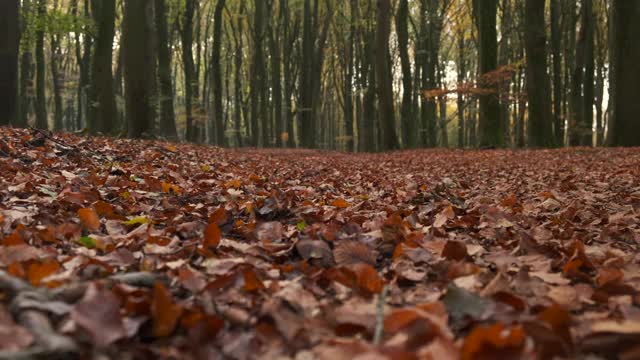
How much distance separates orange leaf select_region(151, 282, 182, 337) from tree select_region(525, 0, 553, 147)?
43.7 ft

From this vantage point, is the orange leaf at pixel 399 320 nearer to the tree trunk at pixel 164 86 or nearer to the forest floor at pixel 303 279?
the forest floor at pixel 303 279

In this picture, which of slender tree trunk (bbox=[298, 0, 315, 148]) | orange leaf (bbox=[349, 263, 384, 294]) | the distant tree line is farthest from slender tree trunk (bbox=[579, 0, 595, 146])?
orange leaf (bbox=[349, 263, 384, 294])

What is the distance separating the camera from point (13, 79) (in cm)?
921

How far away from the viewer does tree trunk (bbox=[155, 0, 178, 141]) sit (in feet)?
47.5

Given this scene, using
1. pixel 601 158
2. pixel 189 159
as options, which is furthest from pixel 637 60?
pixel 189 159

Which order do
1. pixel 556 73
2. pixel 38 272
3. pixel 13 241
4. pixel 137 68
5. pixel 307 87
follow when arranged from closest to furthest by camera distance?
1. pixel 38 272
2. pixel 13 241
3. pixel 137 68
4. pixel 556 73
5. pixel 307 87

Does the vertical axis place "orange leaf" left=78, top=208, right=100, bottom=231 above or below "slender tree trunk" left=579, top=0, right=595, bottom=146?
below

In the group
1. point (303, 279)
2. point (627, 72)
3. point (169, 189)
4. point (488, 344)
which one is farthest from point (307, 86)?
point (488, 344)

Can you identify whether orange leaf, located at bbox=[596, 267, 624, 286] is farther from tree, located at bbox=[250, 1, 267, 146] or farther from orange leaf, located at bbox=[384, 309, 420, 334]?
tree, located at bbox=[250, 1, 267, 146]

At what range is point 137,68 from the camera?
Result: 11.8 metres

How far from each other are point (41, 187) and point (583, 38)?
17.5m

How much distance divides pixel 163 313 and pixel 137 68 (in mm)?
11579

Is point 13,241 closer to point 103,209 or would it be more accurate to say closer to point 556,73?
point 103,209

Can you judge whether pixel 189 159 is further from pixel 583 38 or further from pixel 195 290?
pixel 583 38
